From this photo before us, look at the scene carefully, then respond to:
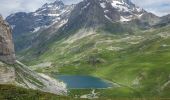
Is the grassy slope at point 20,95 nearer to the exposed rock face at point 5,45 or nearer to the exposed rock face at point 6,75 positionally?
the exposed rock face at point 6,75

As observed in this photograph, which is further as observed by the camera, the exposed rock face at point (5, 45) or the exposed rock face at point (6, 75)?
the exposed rock face at point (5, 45)

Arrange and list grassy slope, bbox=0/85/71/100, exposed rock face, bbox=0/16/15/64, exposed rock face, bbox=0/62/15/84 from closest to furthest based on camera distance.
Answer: grassy slope, bbox=0/85/71/100 → exposed rock face, bbox=0/62/15/84 → exposed rock face, bbox=0/16/15/64

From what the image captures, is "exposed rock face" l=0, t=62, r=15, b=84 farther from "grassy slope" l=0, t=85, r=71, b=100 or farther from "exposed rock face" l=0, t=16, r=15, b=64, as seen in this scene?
"grassy slope" l=0, t=85, r=71, b=100

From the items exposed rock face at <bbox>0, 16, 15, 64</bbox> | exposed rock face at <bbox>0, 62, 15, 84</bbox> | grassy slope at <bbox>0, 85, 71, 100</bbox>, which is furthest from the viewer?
exposed rock face at <bbox>0, 16, 15, 64</bbox>

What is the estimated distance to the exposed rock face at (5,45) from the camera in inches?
7126

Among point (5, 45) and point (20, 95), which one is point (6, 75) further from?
point (20, 95)

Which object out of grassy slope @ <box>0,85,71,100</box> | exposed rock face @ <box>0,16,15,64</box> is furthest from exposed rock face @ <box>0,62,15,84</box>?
grassy slope @ <box>0,85,71,100</box>

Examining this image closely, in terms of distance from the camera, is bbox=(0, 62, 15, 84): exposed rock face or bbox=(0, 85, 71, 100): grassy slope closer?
bbox=(0, 85, 71, 100): grassy slope

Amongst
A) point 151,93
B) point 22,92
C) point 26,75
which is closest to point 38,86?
point 26,75

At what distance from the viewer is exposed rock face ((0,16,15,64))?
594 feet

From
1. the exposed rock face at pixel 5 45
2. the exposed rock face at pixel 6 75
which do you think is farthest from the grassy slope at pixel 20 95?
the exposed rock face at pixel 5 45

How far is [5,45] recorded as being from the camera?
183250mm

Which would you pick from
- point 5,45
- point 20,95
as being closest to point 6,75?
point 5,45

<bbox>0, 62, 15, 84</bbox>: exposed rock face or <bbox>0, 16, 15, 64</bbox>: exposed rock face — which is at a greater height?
<bbox>0, 16, 15, 64</bbox>: exposed rock face
